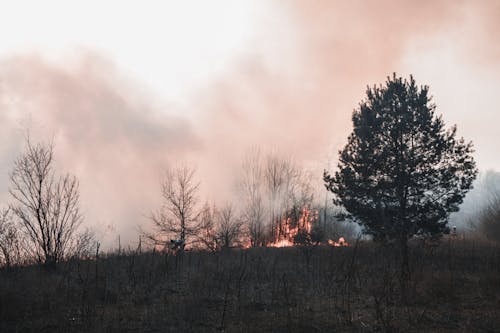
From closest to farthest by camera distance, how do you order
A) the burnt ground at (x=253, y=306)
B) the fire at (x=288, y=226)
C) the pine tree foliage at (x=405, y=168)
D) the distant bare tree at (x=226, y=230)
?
the burnt ground at (x=253, y=306), the pine tree foliage at (x=405, y=168), the distant bare tree at (x=226, y=230), the fire at (x=288, y=226)

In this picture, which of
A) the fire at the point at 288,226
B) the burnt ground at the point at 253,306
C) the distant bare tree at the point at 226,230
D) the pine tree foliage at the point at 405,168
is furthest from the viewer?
the fire at the point at 288,226

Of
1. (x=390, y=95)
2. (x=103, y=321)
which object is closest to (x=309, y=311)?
(x=103, y=321)

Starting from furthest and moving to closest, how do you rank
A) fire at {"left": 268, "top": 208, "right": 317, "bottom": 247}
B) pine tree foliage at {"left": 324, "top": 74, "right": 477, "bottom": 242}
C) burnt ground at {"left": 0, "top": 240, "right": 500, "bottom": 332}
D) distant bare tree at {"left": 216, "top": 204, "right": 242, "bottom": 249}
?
fire at {"left": 268, "top": 208, "right": 317, "bottom": 247}
distant bare tree at {"left": 216, "top": 204, "right": 242, "bottom": 249}
pine tree foliage at {"left": 324, "top": 74, "right": 477, "bottom": 242}
burnt ground at {"left": 0, "top": 240, "right": 500, "bottom": 332}

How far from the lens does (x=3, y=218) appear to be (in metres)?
14.5

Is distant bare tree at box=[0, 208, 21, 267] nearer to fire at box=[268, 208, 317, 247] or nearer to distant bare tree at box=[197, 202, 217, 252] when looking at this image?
distant bare tree at box=[197, 202, 217, 252]

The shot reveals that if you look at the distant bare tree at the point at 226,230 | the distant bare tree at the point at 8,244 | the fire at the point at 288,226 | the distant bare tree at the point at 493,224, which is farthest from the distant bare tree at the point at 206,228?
the distant bare tree at the point at 493,224

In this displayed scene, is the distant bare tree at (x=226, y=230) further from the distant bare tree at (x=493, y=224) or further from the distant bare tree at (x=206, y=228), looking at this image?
the distant bare tree at (x=493, y=224)

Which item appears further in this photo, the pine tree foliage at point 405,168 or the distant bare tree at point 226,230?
the distant bare tree at point 226,230

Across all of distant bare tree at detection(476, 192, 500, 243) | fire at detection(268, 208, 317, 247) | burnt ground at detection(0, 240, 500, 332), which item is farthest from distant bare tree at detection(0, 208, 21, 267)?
distant bare tree at detection(476, 192, 500, 243)

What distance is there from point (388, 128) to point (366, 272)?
9799 mm

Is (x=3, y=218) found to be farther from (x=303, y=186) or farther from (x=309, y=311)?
(x=303, y=186)

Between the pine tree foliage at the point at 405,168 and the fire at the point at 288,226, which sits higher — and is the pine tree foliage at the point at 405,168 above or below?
above

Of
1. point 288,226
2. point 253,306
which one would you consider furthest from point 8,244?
point 288,226

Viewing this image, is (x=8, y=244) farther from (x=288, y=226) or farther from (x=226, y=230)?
(x=288, y=226)
